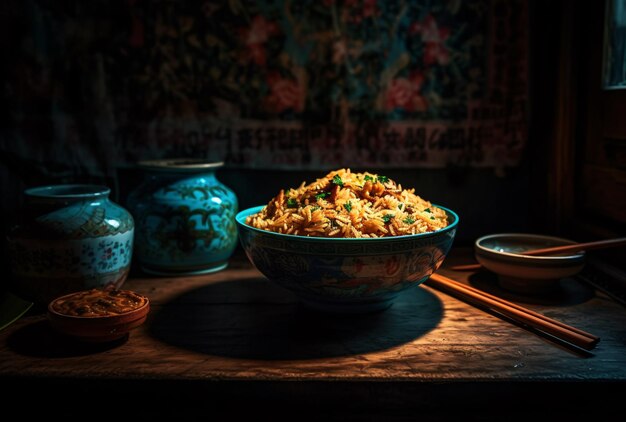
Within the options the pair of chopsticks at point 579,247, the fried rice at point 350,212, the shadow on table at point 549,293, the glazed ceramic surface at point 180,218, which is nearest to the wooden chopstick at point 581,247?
the pair of chopsticks at point 579,247

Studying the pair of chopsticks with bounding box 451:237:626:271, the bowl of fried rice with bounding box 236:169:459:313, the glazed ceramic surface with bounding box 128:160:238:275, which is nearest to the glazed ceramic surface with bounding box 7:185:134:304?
the glazed ceramic surface with bounding box 128:160:238:275

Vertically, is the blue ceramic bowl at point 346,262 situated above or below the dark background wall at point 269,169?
below

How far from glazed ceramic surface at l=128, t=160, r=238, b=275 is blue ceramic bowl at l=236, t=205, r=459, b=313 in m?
0.38

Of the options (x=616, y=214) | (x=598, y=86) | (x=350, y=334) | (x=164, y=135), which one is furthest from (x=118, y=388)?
(x=598, y=86)

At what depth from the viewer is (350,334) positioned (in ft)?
4.06

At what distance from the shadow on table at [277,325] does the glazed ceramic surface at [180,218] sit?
162mm

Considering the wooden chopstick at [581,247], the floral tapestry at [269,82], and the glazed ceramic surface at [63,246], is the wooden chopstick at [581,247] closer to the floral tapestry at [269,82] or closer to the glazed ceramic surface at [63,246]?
the floral tapestry at [269,82]

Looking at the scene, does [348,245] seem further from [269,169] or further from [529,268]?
[269,169]

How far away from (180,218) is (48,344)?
0.52 m

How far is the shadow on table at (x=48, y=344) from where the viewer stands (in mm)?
1140

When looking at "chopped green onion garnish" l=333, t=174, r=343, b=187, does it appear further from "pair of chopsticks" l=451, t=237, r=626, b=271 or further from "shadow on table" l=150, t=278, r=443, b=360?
"pair of chopsticks" l=451, t=237, r=626, b=271

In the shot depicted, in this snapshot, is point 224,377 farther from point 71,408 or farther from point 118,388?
point 71,408

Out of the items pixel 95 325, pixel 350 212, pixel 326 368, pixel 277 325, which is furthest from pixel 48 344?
pixel 350 212

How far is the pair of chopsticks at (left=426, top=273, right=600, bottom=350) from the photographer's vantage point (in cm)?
115
